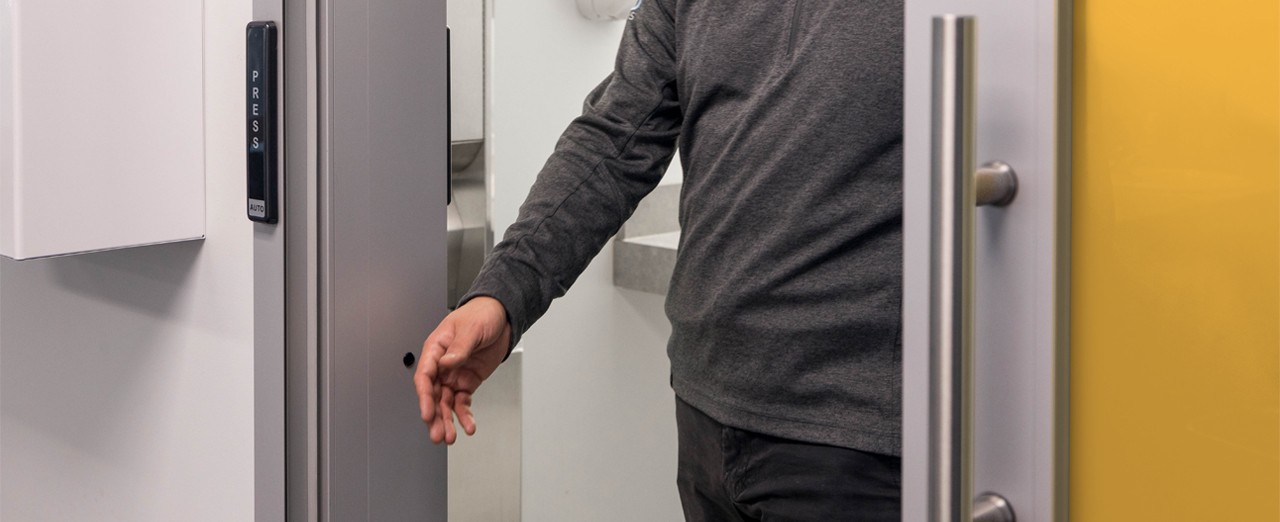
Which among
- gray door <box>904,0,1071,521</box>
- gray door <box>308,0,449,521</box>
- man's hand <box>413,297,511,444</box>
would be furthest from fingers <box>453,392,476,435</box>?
gray door <box>904,0,1071,521</box>

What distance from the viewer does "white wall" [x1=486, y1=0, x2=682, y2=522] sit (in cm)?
209

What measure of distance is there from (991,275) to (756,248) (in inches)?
20.9

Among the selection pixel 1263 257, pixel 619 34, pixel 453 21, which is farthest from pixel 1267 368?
pixel 619 34

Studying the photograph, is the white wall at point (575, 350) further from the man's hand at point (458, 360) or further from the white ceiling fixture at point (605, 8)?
the man's hand at point (458, 360)

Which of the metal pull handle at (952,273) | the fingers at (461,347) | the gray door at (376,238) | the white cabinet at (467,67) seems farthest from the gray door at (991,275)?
the white cabinet at (467,67)

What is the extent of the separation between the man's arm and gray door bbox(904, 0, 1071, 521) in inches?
24.9

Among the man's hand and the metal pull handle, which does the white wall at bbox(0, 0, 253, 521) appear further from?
the metal pull handle

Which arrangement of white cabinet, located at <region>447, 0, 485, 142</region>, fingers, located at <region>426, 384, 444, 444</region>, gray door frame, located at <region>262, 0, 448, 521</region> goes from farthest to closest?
white cabinet, located at <region>447, 0, 485, 142</region>
gray door frame, located at <region>262, 0, 448, 521</region>
fingers, located at <region>426, 384, 444, 444</region>

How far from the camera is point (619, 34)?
230 cm

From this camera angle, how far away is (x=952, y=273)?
46 cm

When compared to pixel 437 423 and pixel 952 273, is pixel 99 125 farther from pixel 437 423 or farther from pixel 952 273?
pixel 952 273

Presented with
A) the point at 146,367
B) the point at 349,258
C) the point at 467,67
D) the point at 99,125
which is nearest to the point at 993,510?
the point at 349,258

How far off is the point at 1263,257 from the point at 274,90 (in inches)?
39.2

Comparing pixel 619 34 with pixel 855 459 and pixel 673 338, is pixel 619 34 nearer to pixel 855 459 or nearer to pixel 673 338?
pixel 673 338
